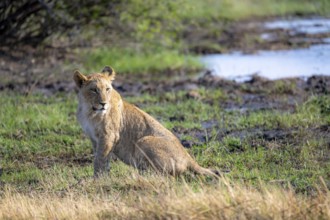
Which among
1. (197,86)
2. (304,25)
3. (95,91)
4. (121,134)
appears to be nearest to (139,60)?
(197,86)

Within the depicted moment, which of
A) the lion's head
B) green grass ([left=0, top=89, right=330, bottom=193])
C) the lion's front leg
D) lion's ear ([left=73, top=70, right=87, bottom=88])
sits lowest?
green grass ([left=0, top=89, right=330, bottom=193])

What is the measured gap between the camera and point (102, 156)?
8.38 m

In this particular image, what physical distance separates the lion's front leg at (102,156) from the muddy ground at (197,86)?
1753 millimetres

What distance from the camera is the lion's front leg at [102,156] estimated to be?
27.5 ft

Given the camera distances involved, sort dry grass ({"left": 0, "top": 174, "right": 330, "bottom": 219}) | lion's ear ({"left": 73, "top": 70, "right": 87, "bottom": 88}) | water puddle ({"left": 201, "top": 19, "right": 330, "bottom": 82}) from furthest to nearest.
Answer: water puddle ({"left": 201, "top": 19, "right": 330, "bottom": 82})
lion's ear ({"left": 73, "top": 70, "right": 87, "bottom": 88})
dry grass ({"left": 0, "top": 174, "right": 330, "bottom": 219})

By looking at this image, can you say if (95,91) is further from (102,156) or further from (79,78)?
(102,156)

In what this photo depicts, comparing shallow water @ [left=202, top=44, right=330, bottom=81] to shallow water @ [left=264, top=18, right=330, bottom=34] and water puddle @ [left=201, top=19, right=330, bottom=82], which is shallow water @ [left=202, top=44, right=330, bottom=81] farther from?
shallow water @ [left=264, top=18, right=330, bottom=34]

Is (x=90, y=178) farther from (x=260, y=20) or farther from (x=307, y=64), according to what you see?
(x=260, y=20)

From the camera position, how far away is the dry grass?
6.39 meters

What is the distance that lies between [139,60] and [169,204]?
11.9 m

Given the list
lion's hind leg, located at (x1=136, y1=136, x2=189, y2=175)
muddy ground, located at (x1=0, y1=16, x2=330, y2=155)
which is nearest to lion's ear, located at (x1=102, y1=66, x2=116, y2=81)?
lion's hind leg, located at (x1=136, y1=136, x2=189, y2=175)

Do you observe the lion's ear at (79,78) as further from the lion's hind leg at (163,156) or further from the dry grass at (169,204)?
the dry grass at (169,204)

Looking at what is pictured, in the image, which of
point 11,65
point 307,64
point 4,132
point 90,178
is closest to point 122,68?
point 11,65

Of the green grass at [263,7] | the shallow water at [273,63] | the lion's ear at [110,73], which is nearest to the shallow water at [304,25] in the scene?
the green grass at [263,7]
